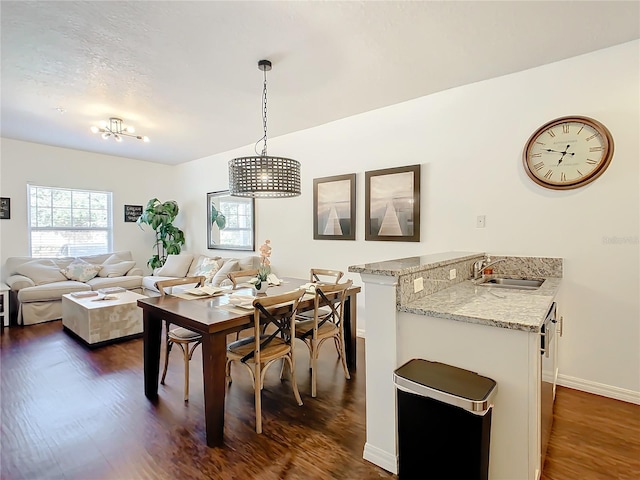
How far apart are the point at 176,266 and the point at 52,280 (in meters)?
1.72

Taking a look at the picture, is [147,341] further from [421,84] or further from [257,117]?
[421,84]

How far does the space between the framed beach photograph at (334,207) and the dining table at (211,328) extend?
3.92ft

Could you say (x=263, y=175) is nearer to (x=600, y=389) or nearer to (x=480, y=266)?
(x=480, y=266)

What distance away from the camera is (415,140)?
3.46 meters

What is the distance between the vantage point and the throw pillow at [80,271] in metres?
5.17

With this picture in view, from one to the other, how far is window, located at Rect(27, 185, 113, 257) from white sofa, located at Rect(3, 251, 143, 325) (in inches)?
12.5

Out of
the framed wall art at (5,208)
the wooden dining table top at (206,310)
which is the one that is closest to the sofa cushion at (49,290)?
the framed wall art at (5,208)

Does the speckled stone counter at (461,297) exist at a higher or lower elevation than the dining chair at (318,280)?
higher

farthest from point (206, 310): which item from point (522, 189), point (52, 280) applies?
point (52, 280)

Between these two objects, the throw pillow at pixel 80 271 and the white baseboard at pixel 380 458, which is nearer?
the white baseboard at pixel 380 458

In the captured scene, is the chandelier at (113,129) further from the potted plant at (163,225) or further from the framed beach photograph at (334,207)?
the framed beach photograph at (334,207)

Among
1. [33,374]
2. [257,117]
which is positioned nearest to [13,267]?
[33,374]

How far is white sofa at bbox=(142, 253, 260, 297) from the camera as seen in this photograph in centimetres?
491

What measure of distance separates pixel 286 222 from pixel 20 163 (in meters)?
4.26
